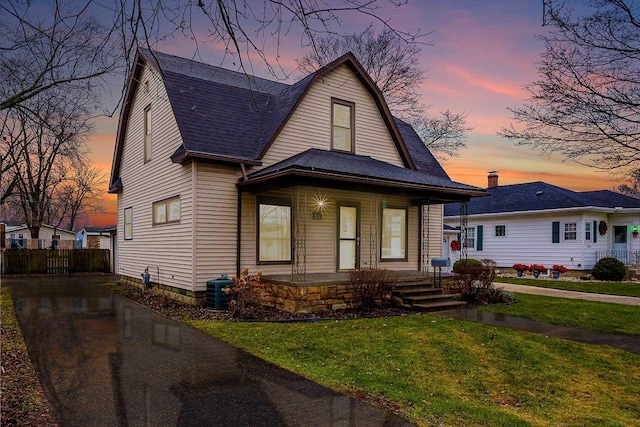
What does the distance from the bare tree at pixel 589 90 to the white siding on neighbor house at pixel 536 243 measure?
36.6 ft

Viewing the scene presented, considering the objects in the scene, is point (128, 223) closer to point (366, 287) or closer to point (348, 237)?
point (348, 237)

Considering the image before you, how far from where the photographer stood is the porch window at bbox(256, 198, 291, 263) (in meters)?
11.6

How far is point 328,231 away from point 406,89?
16290 millimetres

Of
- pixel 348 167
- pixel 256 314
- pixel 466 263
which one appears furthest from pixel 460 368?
pixel 466 263

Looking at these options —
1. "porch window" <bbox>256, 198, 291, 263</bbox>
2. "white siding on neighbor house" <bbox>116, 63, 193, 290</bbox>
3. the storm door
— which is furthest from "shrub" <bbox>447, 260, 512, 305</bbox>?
"white siding on neighbor house" <bbox>116, 63, 193, 290</bbox>

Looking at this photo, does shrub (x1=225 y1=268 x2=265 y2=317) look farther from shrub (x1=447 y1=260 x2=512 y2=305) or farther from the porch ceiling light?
shrub (x1=447 y1=260 x2=512 y2=305)

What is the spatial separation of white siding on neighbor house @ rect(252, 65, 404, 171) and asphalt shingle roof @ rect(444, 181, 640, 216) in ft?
38.8

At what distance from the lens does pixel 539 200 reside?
23.3 m

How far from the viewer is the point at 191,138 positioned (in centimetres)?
1077

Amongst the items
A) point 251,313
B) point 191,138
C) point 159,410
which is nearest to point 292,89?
point 191,138

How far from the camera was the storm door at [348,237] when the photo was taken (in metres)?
12.8

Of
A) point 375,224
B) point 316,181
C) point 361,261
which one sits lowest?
point 361,261

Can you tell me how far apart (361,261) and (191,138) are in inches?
240

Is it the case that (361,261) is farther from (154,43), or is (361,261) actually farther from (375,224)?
(154,43)
